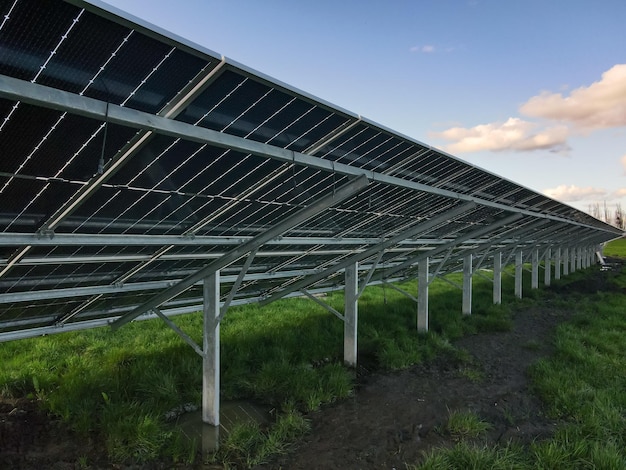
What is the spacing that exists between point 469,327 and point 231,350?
8.54 meters

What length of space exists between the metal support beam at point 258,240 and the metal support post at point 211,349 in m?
0.24

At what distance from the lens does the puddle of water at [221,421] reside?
6652mm

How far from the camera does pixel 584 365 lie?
34.2ft

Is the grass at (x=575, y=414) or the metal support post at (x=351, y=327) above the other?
the metal support post at (x=351, y=327)

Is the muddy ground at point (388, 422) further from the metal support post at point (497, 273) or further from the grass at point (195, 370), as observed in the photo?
the metal support post at point (497, 273)

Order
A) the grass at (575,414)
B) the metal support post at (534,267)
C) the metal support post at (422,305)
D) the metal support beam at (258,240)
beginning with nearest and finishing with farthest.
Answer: the metal support beam at (258,240)
the grass at (575,414)
the metal support post at (422,305)
the metal support post at (534,267)

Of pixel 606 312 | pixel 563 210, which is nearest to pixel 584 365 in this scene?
pixel 563 210

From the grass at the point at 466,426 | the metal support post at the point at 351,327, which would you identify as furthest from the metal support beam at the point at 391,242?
the grass at the point at 466,426

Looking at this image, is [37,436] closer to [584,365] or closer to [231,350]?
[231,350]

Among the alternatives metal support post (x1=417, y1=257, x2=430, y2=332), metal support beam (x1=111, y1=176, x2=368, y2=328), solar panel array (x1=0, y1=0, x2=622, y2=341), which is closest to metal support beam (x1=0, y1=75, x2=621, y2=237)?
solar panel array (x1=0, y1=0, x2=622, y2=341)

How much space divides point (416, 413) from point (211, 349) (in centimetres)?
410

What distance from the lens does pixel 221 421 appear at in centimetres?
743

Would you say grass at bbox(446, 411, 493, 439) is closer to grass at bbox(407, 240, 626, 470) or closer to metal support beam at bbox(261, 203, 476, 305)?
grass at bbox(407, 240, 626, 470)

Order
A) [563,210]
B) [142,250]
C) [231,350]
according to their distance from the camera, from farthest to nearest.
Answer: [563,210] < [231,350] < [142,250]
